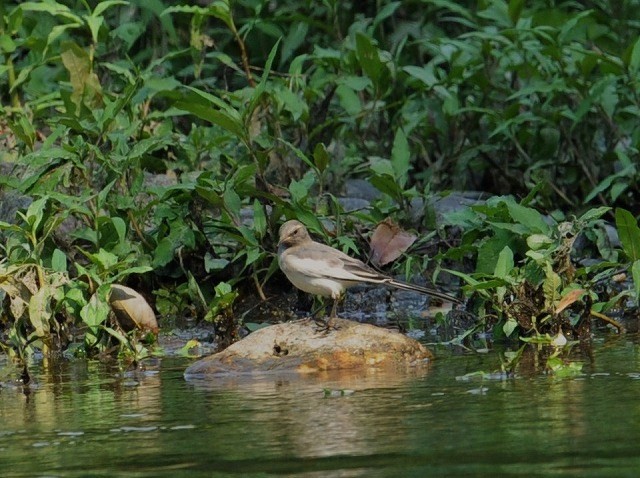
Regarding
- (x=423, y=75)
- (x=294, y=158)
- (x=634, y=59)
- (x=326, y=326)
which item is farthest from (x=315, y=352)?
(x=423, y=75)

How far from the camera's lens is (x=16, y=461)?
17.7 feet

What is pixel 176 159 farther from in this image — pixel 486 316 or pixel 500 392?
pixel 500 392

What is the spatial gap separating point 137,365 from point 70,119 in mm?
1982

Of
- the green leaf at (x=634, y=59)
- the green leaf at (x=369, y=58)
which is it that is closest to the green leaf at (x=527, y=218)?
the green leaf at (x=634, y=59)

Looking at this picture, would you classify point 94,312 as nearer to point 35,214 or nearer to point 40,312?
point 40,312

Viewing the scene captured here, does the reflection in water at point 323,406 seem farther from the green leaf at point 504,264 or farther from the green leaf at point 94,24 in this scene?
the green leaf at point 94,24

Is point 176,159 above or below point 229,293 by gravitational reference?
above

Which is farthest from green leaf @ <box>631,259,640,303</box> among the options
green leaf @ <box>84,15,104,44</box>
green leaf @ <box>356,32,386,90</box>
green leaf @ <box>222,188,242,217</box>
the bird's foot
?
green leaf @ <box>84,15,104,44</box>

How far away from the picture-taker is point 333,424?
5875 mm

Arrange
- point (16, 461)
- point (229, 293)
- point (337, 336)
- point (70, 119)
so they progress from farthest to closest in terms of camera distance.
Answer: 1. point (70, 119)
2. point (229, 293)
3. point (337, 336)
4. point (16, 461)

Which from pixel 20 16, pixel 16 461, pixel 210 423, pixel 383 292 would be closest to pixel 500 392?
pixel 210 423

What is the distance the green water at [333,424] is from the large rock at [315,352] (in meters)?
0.19

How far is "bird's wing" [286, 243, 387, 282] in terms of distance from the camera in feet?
26.1

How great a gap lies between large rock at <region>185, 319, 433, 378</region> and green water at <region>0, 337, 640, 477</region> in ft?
0.61
